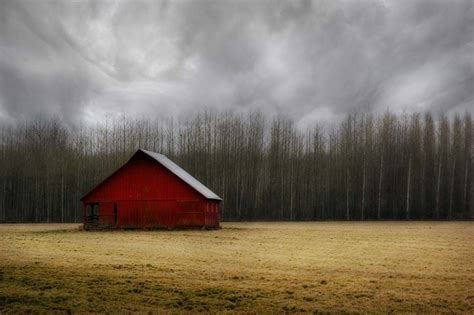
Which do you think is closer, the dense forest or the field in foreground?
the field in foreground

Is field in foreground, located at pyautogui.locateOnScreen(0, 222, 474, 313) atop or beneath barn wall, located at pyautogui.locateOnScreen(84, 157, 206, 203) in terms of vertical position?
beneath

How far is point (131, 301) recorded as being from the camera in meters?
11.3

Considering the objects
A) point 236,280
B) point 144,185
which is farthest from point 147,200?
point 236,280

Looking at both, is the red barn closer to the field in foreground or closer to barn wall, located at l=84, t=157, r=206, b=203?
barn wall, located at l=84, t=157, r=206, b=203

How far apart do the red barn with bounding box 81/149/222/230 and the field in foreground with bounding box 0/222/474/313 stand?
17716 mm

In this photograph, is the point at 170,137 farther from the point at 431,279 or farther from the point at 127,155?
the point at 431,279

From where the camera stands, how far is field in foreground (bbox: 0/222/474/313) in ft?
36.6

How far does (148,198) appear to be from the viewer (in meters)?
42.0

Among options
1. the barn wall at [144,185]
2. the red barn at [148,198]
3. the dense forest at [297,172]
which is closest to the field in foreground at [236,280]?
the red barn at [148,198]

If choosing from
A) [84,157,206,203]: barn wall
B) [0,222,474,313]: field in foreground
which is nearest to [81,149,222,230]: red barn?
[84,157,206,203]: barn wall

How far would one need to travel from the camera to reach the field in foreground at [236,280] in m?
11.2

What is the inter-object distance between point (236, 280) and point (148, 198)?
93.2 ft

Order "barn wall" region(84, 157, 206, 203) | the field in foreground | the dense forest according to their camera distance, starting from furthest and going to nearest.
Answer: the dense forest
"barn wall" region(84, 157, 206, 203)
the field in foreground

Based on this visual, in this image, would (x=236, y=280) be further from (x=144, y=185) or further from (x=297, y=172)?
(x=297, y=172)
